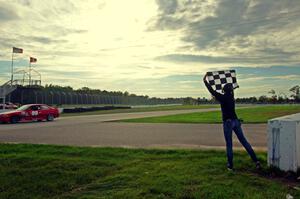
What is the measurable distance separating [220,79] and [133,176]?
282cm

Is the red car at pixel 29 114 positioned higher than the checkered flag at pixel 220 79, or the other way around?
the checkered flag at pixel 220 79

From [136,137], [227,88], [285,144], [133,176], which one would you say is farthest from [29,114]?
[285,144]

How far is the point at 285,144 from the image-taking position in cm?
547

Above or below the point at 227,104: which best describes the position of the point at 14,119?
below

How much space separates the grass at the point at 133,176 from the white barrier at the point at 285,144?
38cm

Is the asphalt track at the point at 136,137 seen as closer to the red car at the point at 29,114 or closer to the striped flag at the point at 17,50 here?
the red car at the point at 29,114

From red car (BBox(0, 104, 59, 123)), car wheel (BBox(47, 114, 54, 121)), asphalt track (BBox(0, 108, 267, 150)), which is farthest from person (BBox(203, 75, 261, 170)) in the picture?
car wheel (BBox(47, 114, 54, 121))

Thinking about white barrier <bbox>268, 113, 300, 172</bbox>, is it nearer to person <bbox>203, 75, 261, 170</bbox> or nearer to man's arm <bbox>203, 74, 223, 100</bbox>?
person <bbox>203, 75, 261, 170</bbox>

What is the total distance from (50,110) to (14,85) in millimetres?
21038

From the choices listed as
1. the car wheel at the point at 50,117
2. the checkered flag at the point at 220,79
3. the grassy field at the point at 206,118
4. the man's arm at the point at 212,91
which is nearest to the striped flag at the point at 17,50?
the car wheel at the point at 50,117

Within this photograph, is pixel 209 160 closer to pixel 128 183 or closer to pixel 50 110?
pixel 128 183

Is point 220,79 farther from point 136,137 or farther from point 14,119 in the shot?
point 14,119

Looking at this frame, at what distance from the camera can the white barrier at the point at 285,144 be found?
5367 mm

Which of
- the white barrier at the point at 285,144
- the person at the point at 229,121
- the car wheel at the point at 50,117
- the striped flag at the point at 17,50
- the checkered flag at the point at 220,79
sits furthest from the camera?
the striped flag at the point at 17,50
